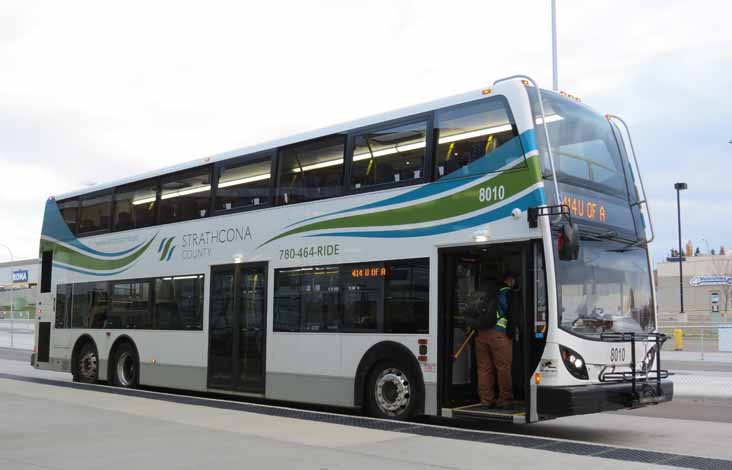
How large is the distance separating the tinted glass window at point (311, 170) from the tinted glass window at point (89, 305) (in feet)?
20.2

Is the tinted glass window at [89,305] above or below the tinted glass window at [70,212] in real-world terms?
below

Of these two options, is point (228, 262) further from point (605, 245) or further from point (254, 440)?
point (605, 245)

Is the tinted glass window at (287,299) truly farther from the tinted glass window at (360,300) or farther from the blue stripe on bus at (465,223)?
the blue stripe on bus at (465,223)

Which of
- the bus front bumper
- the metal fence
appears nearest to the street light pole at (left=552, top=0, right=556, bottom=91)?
the metal fence

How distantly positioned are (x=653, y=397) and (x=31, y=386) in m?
11.5

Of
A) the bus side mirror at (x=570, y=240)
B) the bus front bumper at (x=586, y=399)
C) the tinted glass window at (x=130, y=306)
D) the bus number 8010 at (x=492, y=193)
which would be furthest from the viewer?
→ the tinted glass window at (x=130, y=306)

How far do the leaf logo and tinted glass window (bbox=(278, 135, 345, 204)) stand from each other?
321cm

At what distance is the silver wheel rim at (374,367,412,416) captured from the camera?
424 inches

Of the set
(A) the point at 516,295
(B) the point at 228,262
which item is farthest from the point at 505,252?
(B) the point at 228,262

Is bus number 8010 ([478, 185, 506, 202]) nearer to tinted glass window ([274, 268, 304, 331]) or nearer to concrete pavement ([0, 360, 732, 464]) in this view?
concrete pavement ([0, 360, 732, 464])

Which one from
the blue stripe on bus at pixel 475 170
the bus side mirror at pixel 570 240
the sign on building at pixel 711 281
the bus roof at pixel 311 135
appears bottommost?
the bus side mirror at pixel 570 240

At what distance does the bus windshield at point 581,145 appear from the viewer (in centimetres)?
987

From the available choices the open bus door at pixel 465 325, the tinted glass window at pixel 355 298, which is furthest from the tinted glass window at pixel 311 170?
the open bus door at pixel 465 325

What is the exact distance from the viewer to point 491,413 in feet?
31.7
